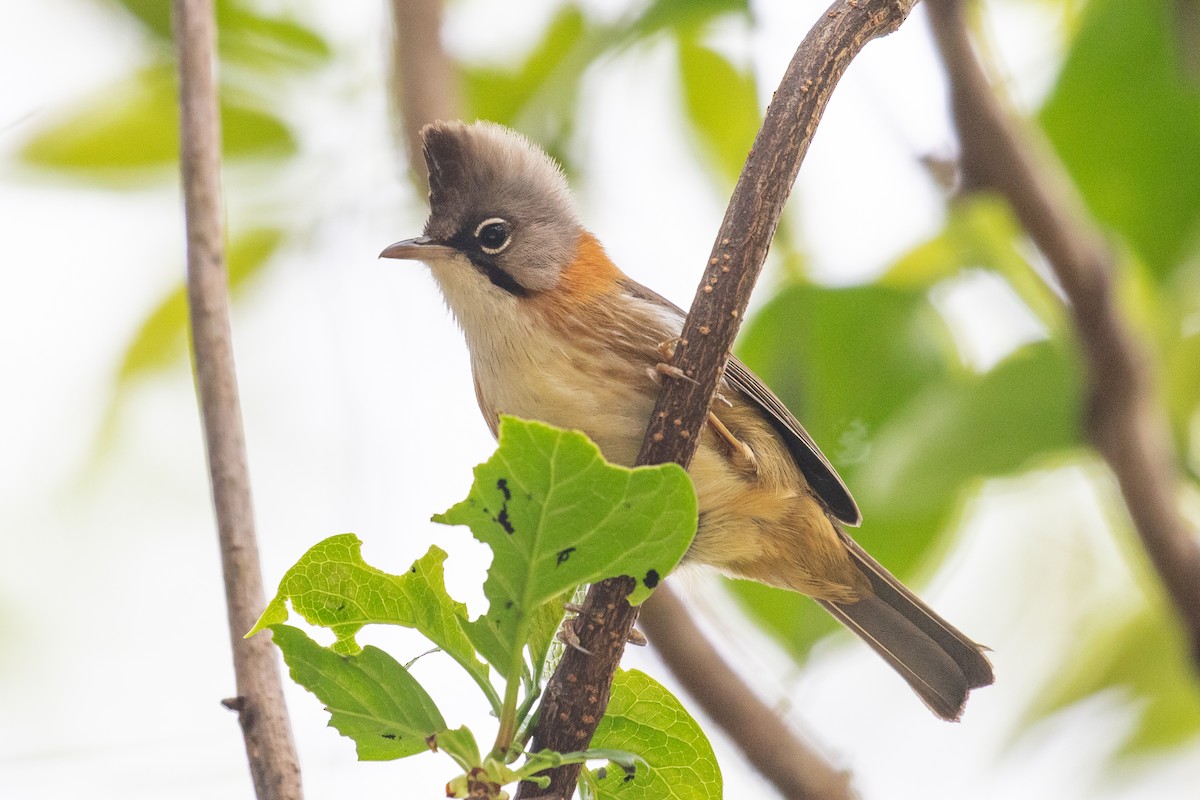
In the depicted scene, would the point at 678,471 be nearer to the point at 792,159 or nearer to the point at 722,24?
the point at 792,159

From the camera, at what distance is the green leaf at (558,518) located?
1.85 metres

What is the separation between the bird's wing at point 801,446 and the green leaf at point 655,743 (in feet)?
4.54

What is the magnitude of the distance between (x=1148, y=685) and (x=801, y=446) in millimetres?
1477

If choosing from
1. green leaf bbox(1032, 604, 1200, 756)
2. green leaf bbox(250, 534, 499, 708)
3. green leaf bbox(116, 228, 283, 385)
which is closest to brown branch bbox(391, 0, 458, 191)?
green leaf bbox(116, 228, 283, 385)

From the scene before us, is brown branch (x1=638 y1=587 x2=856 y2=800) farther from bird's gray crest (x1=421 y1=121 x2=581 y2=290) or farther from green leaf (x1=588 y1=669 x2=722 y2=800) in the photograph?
green leaf (x1=588 y1=669 x2=722 y2=800)

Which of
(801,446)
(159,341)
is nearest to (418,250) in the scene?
(159,341)

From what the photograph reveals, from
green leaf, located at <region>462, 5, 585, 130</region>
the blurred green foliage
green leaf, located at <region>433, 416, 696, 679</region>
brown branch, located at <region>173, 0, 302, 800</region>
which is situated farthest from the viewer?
green leaf, located at <region>462, 5, 585, 130</region>

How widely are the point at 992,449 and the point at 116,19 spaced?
3106mm

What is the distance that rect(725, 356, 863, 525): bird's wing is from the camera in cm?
355

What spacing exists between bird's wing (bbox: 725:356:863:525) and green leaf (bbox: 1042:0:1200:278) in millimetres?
1042

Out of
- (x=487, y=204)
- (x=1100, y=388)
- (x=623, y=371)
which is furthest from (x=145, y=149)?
(x=1100, y=388)

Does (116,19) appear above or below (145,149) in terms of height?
above

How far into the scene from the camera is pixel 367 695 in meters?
2.08

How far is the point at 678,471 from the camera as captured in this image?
1854 millimetres
